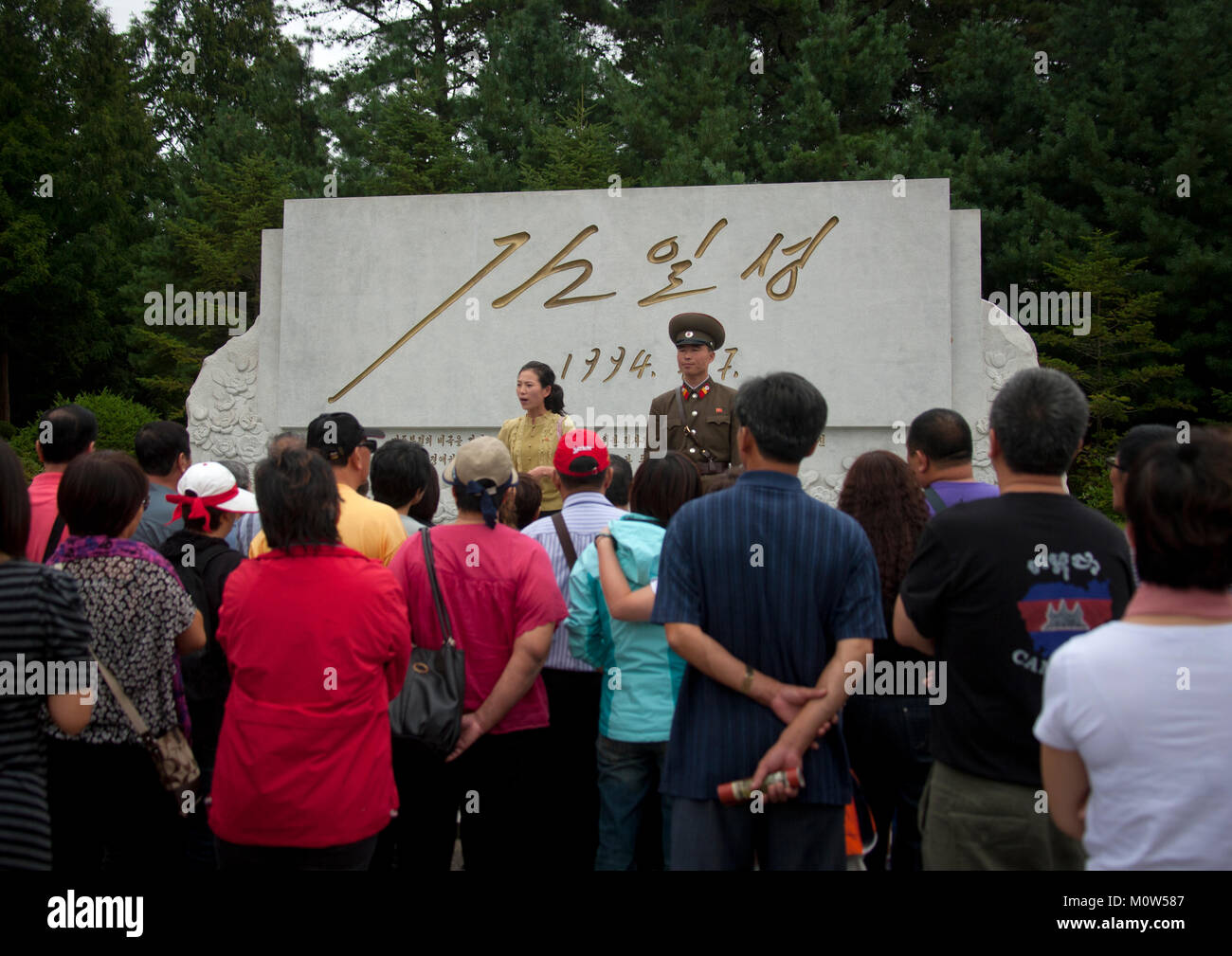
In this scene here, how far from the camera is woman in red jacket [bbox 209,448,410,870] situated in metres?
2.36

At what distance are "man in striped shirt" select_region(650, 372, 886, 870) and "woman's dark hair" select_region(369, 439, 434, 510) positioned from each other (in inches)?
59.3

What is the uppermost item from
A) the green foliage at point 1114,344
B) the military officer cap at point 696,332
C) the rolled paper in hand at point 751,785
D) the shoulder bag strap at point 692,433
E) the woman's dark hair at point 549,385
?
the green foliage at point 1114,344

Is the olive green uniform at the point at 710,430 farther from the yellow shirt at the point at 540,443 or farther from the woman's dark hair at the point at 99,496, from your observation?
the woman's dark hair at the point at 99,496

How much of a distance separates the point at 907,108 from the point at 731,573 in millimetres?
14690

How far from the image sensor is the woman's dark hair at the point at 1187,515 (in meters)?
1.62

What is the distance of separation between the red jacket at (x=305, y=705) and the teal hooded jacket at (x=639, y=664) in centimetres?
72

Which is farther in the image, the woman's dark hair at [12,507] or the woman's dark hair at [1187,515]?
the woman's dark hair at [12,507]

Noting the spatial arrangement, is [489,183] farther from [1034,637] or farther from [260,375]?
[1034,637]

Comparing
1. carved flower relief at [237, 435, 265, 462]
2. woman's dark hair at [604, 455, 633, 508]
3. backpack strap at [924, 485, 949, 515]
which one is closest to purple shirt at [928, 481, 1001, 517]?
backpack strap at [924, 485, 949, 515]

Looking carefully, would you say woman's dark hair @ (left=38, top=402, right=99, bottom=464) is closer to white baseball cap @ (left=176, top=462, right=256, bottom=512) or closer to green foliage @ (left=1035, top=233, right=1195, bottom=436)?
white baseball cap @ (left=176, top=462, right=256, bottom=512)

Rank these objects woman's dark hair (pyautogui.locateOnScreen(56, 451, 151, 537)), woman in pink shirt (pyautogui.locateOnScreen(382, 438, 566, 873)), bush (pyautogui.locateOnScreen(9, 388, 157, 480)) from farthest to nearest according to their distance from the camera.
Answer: bush (pyautogui.locateOnScreen(9, 388, 157, 480)) → woman in pink shirt (pyautogui.locateOnScreen(382, 438, 566, 873)) → woman's dark hair (pyautogui.locateOnScreen(56, 451, 151, 537))

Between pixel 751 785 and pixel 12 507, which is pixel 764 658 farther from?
pixel 12 507

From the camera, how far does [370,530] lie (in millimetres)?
3135

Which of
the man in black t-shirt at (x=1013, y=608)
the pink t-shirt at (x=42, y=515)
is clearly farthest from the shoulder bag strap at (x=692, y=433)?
the man in black t-shirt at (x=1013, y=608)
